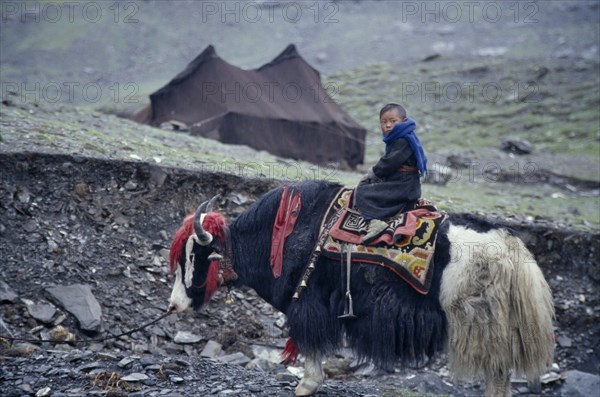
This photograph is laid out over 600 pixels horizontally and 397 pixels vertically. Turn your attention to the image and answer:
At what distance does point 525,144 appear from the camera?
15.4 meters

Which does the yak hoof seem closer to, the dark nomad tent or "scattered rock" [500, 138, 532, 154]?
the dark nomad tent

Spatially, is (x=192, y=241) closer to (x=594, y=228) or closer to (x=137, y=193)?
(x=137, y=193)

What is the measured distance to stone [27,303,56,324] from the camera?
5746 millimetres

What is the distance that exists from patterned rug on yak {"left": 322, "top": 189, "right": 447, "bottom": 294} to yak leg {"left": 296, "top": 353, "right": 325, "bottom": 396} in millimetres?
750

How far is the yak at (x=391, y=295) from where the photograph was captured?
462 centimetres

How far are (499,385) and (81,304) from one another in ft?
11.5

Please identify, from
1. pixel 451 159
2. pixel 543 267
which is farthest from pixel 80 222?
pixel 451 159

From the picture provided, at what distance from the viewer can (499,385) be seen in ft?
15.5

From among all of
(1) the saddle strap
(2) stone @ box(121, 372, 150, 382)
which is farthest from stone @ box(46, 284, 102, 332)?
(1) the saddle strap

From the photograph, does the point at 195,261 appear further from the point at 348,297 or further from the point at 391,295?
the point at 391,295

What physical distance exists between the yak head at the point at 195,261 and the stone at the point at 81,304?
1.09 meters

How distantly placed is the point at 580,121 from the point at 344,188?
14.3 meters

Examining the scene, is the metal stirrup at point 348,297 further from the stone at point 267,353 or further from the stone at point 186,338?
the stone at point 186,338

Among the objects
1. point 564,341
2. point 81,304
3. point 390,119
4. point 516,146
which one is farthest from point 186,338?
point 516,146
